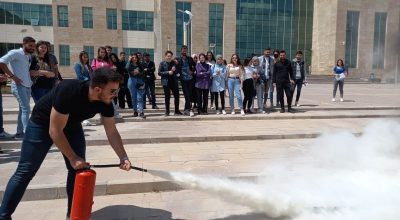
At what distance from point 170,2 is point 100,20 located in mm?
9077

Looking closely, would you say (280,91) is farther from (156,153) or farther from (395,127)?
(156,153)

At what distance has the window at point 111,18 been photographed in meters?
44.0

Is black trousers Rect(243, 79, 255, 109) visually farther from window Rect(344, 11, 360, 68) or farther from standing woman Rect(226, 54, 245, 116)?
window Rect(344, 11, 360, 68)

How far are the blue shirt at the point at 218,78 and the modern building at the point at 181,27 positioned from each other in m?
33.6

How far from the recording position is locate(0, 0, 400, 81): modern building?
42.3 meters

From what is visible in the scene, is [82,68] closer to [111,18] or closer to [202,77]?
[202,77]

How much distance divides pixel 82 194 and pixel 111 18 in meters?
44.1

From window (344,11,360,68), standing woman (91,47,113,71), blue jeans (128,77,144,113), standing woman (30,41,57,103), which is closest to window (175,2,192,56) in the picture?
window (344,11,360,68)

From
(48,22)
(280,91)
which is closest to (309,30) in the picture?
(48,22)

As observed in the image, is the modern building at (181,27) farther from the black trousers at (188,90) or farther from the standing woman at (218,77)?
the black trousers at (188,90)

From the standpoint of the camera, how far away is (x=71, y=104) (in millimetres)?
2986

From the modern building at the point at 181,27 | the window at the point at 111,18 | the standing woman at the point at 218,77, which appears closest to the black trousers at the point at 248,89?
the standing woman at the point at 218,77

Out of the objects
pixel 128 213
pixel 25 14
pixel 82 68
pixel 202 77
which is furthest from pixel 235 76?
pixel 25 14

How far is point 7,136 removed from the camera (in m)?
7.07
